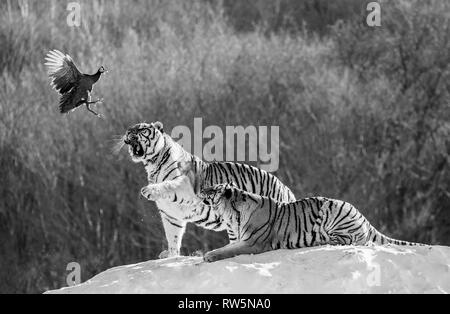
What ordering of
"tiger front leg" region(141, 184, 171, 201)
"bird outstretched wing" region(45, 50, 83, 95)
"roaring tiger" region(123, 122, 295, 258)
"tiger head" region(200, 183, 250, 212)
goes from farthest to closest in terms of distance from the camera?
"bird outstretched wing" region(45, 50, 83, 95) → "roaring tiger" region(123, 122, 295, 258) → "tiger front leg" region(141, 184, 171, 201) → "tiger head" region(200, 183, 250, 212)

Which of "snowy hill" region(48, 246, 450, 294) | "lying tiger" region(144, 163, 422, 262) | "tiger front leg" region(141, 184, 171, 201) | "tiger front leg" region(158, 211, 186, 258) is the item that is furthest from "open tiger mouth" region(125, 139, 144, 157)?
"snowy hill" region(48, 246, 450, 294)

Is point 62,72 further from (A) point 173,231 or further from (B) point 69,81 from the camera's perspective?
(A) point 173,231

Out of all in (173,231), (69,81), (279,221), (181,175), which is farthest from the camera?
(173,231)

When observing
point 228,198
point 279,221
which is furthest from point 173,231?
point 279,221

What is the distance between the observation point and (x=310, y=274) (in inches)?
464

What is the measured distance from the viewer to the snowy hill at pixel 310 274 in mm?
11703

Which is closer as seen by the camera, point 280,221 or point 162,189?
point 280,221

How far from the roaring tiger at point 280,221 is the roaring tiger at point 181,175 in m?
0.53

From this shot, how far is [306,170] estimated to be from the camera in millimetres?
35906

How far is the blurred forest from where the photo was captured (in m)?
35.3

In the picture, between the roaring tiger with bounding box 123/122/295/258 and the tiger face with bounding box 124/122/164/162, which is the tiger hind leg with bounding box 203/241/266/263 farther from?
the tiger face with bounding box 124/122/164/162

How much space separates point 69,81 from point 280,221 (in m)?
2.74

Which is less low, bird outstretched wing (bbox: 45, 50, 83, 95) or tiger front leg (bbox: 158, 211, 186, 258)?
bird outstretched wing (bbox: 45, 50, 83, 95)

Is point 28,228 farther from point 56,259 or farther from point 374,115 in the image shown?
point 374,115
